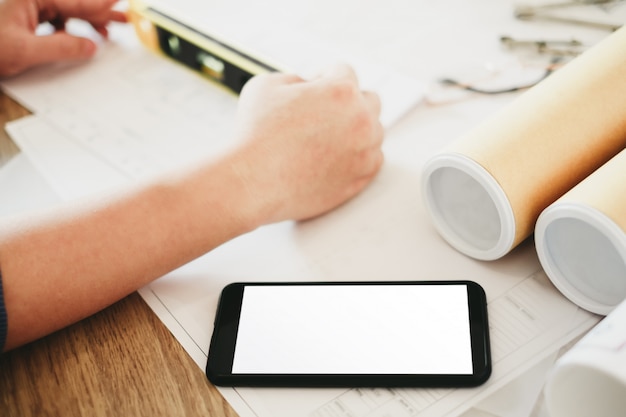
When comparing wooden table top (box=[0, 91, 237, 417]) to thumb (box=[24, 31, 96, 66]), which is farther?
thumb (box=[24, 31, 96, 66])

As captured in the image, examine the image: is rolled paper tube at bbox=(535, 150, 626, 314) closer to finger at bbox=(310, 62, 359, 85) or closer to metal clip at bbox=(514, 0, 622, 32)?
finger at bbox=(310, 62, 359, 85)

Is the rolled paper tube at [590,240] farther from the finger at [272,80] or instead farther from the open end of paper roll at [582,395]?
the finger at [272,80]

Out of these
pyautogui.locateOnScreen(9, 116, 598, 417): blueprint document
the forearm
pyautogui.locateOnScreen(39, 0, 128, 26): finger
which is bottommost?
pyautogui.locateOnScreen(9, 116, 598, 417): blueprint document

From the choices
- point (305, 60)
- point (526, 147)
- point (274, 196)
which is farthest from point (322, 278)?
point (305, 60)

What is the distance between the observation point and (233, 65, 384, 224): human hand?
1.84ft

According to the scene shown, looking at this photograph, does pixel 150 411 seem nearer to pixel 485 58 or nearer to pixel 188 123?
pixel 188 123

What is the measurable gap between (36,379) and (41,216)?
129 millimetres

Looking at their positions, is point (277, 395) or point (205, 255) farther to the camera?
point (205, 255)

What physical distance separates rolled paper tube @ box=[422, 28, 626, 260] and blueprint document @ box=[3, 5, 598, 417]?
0.11 feet

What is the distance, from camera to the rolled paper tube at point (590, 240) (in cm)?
41

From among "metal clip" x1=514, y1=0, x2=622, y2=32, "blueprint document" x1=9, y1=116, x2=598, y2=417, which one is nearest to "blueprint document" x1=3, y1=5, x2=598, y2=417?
"blueprint document" x1=9, y1=116, x2=598, y2=417

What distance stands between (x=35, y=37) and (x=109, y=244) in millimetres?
440

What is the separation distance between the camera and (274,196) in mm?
556

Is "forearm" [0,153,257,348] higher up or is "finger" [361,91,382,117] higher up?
"finger" [361,91,382,117]
